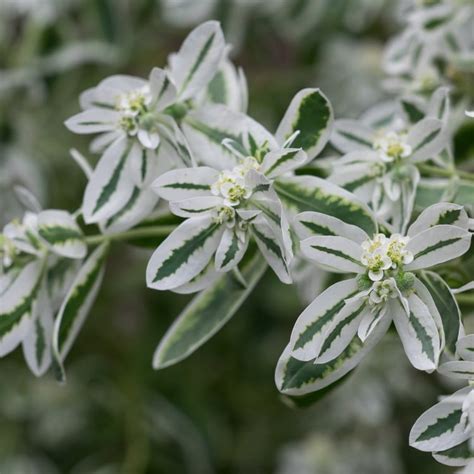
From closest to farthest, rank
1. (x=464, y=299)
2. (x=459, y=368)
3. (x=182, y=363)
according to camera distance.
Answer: (x=459, y=368) < (x=464, y=299) < (x=182, y=363)

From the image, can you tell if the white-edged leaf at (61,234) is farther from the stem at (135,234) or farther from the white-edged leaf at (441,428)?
the white-edged leaf at (441,428)

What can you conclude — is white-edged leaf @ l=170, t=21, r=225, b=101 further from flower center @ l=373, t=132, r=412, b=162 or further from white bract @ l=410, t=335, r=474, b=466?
white bract @ l=410, t=335, r=474, b=466

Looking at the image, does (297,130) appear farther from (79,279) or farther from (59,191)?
(59,191)

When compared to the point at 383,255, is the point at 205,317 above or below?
below

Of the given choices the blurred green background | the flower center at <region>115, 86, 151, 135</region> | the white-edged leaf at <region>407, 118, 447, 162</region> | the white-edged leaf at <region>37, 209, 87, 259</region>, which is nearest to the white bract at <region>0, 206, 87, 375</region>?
the white-edged leaf at <region>37, 209, 87, 259</region>

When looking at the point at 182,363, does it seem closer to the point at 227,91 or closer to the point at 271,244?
the point at 227,91

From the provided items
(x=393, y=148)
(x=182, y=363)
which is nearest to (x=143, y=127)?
(x=393, y=148)

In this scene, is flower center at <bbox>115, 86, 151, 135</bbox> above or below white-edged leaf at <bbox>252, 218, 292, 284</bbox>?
above

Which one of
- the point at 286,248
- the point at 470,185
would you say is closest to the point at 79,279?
the point at 286,248
